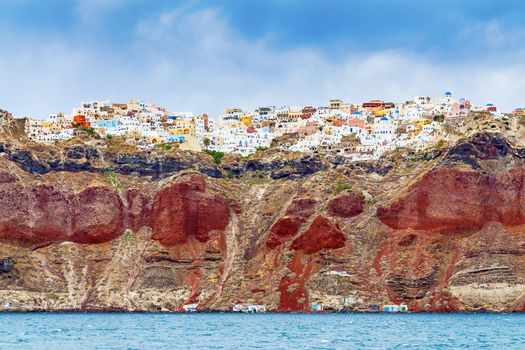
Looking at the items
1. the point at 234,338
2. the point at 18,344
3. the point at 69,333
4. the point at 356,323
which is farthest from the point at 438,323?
the point at 18,344

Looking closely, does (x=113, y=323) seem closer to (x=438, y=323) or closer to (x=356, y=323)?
(x=356, y=323)

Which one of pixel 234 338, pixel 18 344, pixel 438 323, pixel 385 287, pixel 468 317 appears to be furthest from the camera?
pixel 385 287

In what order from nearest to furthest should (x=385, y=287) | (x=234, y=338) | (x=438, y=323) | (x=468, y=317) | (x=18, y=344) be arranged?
(x=18, y=344) < (x=234, y=338) < (x=438, y=323) < (x=468, y=317) < (x=385, y=287)

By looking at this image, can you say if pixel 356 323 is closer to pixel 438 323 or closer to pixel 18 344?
pixel 438 323

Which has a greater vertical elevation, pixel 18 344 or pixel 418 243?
pixel 418 243

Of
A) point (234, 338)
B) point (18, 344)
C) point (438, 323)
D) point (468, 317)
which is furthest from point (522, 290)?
point (18, 344)

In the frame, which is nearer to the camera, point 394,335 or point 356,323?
point 394,335
